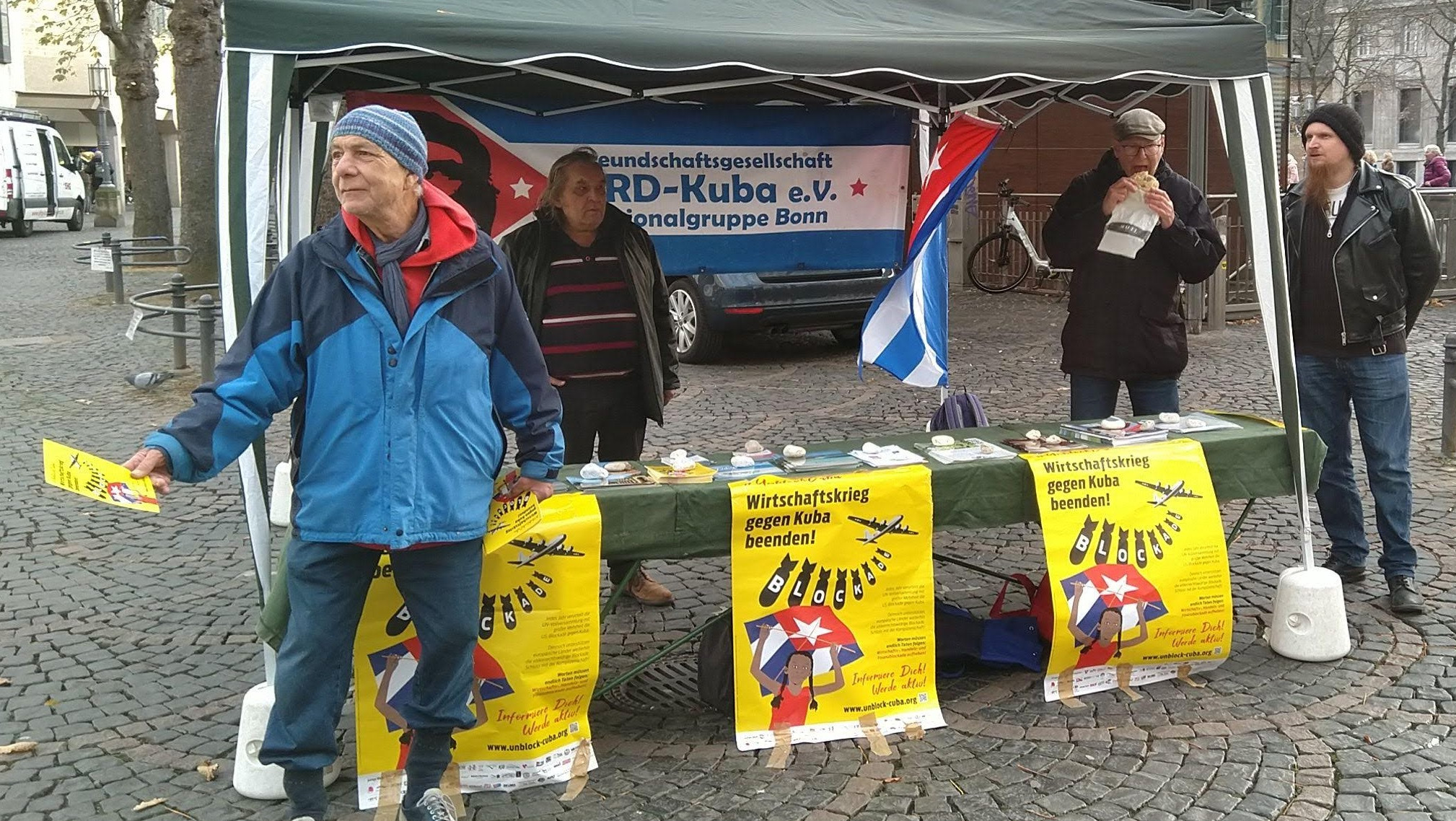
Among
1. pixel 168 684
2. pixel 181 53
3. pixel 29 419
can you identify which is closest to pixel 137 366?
pixel 29 419

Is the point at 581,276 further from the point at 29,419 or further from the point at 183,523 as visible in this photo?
the point at 29,419

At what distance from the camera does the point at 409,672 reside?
11.6ft

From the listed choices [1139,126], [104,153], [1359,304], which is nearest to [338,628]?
[1139,126]

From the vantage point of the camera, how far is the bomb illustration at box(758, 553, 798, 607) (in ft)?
12.7

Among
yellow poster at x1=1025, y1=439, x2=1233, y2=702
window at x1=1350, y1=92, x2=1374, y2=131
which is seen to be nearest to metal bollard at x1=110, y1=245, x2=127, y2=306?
yellow poster at x1=1025, y1=439, x2=1233, y2=702

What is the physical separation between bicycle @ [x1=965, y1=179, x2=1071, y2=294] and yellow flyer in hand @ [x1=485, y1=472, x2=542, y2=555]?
1172 cm

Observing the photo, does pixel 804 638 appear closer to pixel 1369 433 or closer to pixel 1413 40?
pixel 1369 433

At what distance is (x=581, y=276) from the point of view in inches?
191

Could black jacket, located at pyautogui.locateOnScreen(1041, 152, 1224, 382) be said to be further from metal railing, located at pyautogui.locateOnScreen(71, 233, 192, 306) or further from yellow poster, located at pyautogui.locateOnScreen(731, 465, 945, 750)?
metal railing, located at pyautogui.locateOnScreen(71, 233, 192, 306)

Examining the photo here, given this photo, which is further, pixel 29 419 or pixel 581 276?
pixel 29 419

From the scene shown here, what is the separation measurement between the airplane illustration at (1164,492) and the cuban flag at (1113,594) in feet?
0.82

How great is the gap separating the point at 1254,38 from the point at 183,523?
5.34m

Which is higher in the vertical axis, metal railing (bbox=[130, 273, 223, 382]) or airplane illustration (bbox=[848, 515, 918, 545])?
metal railing (bbox=[130, 273, 223, 382])

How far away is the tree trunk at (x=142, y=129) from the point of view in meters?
18.9
